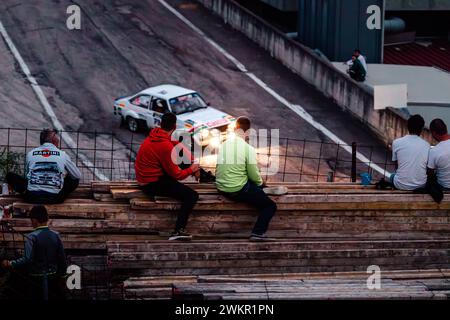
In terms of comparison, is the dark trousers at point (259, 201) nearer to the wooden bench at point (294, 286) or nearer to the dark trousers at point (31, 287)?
the wooden bench at point (294, 286)

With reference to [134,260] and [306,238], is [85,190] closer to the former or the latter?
[134,260]

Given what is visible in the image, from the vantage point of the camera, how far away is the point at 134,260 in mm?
13727

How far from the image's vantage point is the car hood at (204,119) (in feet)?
89.5

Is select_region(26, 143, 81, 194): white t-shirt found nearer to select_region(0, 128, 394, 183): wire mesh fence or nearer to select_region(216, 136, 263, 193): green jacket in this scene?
select_region(216, 136, 263, 193): green jacket

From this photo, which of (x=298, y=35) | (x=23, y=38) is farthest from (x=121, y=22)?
(x=298, y=35)

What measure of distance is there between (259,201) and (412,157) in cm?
240

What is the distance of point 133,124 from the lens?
95.9 feet

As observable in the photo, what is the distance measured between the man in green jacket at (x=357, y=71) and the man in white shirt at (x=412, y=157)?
17.5m

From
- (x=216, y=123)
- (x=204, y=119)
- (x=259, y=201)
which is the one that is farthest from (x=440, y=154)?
(x=204, y=119)

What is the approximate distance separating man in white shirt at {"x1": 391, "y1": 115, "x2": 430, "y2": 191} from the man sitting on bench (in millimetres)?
4811

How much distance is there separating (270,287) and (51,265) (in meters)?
2.81

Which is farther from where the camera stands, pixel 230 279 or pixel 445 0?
pixel 445 0

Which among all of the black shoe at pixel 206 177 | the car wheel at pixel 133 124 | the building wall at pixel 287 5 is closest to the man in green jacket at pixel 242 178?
the black shoe at pixel 206 177

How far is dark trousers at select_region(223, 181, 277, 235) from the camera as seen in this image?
14.2 m
